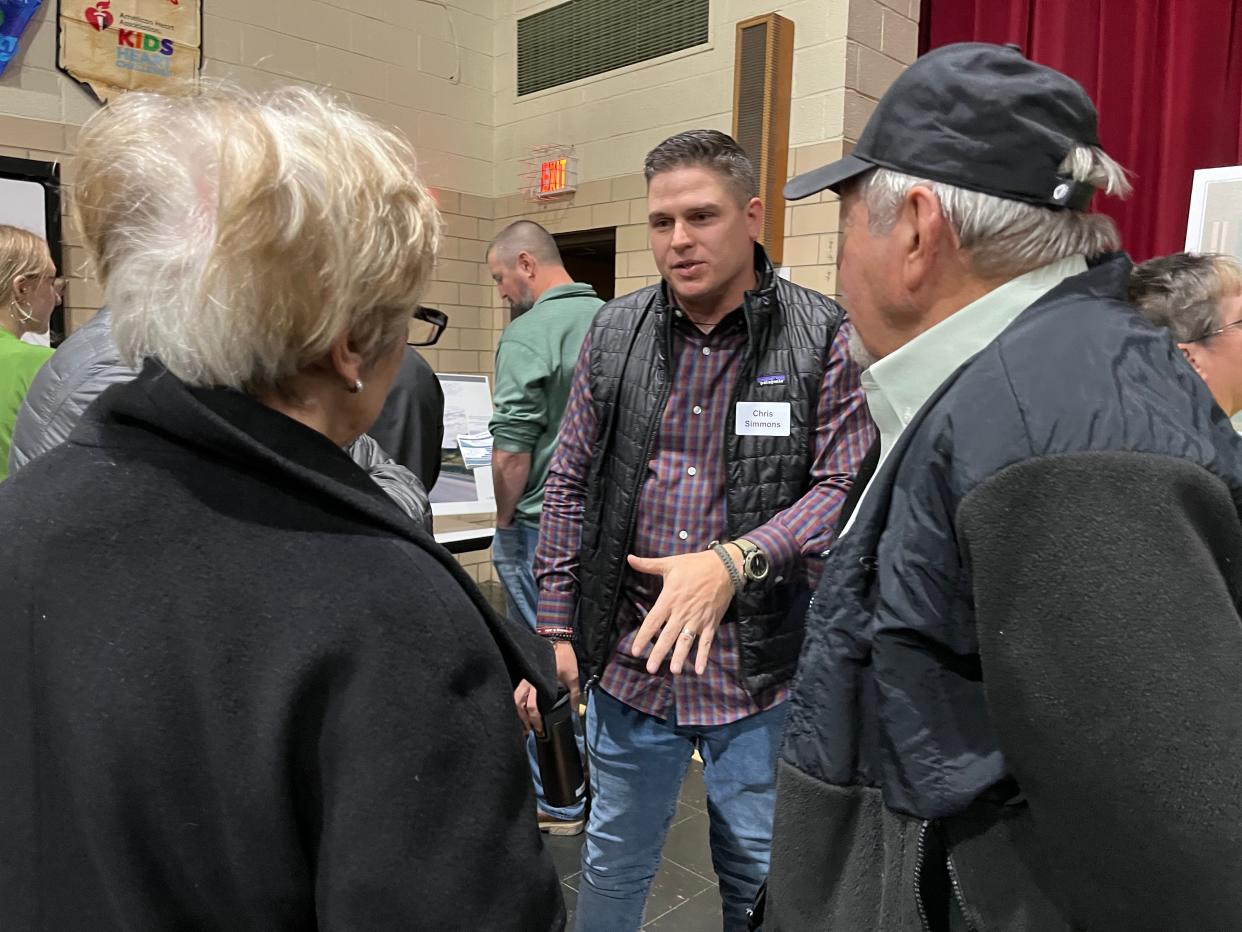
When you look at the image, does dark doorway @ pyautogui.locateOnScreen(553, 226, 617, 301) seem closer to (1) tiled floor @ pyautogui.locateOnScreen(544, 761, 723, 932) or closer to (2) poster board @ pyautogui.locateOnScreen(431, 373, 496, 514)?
(2) poster board @ pyautogui.locateOnScreen(431, 373, 496, 514)

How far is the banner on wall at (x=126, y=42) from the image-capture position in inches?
159

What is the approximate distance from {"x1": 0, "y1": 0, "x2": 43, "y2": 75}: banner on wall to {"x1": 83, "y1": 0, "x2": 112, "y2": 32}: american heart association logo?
0.66ft

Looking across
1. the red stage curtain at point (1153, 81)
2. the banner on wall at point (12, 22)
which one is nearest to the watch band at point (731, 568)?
the red stage curtain at point (1153, 81)

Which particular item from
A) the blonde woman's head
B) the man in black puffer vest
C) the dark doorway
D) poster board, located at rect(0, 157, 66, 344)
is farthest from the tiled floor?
poster board, located at rect(0, 157, 66, 344)

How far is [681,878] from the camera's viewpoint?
8.19 feet

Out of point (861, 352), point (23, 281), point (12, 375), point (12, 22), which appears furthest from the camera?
point (12, 22)

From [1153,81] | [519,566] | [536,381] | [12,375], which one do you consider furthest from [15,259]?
[1153,81]

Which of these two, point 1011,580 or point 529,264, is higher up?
point 529,264

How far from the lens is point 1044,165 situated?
863 mm

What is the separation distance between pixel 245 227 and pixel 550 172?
482 cm

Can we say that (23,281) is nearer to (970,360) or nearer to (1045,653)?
(970,360)

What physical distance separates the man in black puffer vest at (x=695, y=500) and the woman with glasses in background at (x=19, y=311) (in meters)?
1.46

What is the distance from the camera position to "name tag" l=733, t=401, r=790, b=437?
5.16ft

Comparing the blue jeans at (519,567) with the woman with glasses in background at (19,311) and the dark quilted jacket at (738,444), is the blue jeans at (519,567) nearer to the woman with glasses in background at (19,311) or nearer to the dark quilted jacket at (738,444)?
the dark quilted jacket at (738,444)
